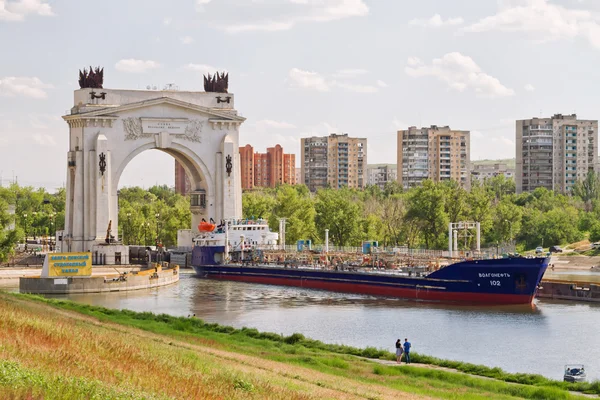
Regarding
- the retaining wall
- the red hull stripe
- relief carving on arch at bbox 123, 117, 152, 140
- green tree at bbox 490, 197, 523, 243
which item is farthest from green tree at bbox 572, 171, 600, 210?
the retaining wall

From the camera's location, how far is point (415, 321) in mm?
43000

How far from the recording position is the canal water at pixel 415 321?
33875 mm

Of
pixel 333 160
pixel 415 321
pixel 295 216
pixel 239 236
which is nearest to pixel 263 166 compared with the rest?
pixel 333 160

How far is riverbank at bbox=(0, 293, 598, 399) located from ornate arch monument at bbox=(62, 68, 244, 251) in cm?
3975

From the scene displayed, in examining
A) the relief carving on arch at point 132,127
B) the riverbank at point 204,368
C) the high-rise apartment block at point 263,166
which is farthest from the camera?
the high-rise apartment block at point 263,166

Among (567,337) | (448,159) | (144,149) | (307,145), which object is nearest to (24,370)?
(567,337)

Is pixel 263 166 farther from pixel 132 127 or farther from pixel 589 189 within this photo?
pixel 132 127

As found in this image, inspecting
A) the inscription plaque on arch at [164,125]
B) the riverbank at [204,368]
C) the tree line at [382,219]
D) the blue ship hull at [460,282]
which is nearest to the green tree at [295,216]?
the tree line at [382,219]

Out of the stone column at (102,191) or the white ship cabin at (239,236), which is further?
the stone column at (102,191)

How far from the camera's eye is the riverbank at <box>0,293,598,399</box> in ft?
50.7

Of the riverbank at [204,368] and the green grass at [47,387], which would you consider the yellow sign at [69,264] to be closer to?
the riverbank at [204,368]

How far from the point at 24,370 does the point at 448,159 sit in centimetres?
13943

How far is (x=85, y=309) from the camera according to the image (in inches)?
1642

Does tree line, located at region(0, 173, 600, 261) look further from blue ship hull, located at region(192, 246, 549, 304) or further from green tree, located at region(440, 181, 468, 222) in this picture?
blue ship hull, located at region(192, 246, 549, 304)
